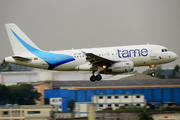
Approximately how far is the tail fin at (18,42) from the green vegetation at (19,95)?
2249 inches

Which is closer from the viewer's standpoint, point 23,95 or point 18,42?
point 18,42

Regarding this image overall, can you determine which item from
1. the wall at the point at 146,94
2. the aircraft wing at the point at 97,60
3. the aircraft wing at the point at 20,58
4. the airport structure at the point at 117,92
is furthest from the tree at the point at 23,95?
the aircraft wing at the point at 97,60

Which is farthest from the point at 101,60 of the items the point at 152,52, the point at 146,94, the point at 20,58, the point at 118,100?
the point at 146,94

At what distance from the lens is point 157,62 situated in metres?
48.7

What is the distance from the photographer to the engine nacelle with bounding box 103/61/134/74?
1810 inches

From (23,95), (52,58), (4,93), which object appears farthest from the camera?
(23,95)

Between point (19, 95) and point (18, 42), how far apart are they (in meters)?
61.2

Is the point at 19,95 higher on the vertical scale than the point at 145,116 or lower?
higher

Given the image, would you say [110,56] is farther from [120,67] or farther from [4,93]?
[4,93]

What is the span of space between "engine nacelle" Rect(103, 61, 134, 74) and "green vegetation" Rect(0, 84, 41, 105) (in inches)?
2490

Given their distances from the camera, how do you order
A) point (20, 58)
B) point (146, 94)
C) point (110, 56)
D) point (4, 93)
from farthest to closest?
point (4, 93), point (146, 94), point (20, 58), point (110, 56)

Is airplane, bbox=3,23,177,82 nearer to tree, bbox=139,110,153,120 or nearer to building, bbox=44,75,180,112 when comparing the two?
tree, bbox=139,110,153,120

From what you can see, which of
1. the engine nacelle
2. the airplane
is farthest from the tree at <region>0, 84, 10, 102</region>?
the engine nacelle

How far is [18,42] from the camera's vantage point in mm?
50250
